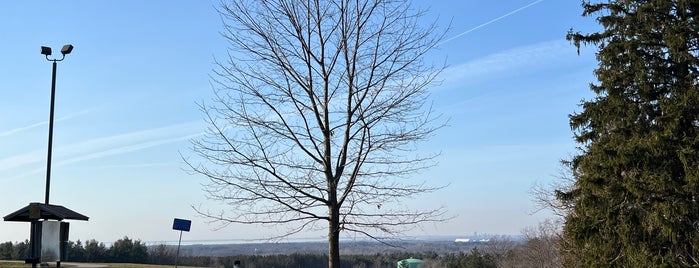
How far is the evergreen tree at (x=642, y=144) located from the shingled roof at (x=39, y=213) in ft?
39.9

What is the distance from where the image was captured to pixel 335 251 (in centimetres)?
983

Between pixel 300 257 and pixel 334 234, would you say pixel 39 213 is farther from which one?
pixel 300 257

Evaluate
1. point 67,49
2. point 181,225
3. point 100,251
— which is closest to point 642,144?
point 181,225

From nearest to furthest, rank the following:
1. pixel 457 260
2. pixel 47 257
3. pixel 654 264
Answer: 1. pixel 654 264
2. pixel 47 257
3. pixel 457 260

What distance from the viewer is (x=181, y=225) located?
1780 cm

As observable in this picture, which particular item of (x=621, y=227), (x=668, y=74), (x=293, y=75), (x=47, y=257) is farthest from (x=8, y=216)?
(x=668, y=74)

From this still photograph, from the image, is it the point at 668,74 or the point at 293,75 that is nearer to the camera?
the point at 293,75

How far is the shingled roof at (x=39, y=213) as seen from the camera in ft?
55.7

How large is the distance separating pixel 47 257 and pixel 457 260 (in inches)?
2306

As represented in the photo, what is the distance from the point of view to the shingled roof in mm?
16969

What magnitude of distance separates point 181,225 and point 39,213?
10.9ft

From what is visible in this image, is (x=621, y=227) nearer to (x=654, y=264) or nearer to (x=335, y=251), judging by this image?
(x=654, y=264)

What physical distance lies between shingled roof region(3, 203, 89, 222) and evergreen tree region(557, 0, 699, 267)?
12.1 meters

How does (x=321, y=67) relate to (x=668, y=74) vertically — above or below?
below
